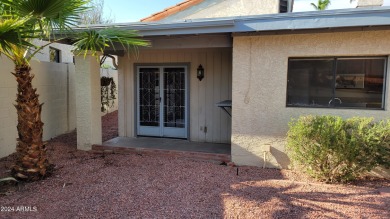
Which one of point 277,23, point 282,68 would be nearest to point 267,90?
point 282,68

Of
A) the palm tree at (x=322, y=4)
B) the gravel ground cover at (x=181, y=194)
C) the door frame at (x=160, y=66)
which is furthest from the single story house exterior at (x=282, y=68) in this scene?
the palm tree at (x=322, y=4)

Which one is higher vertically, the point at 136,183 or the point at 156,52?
the point at 156,52

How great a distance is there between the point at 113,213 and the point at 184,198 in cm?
109

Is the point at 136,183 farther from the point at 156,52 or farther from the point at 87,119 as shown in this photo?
the point at 156,52

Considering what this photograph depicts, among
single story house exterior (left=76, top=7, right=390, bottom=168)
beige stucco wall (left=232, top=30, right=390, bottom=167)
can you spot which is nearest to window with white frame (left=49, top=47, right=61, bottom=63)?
single story house exterior (left=76, top=7, right=390, bottom=168)

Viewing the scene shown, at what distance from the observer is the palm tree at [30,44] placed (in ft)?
13.6

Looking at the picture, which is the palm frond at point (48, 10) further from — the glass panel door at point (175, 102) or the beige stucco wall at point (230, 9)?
the beige stucco wall at point (230, 9)

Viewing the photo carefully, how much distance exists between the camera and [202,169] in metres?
5.82

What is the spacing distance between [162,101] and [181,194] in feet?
13.8

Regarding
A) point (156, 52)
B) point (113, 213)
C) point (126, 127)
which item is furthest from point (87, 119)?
point (113, 213)

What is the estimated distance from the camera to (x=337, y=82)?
18.6 feet

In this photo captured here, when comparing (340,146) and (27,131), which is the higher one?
(27,131)

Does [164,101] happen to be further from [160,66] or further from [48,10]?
[48,10]

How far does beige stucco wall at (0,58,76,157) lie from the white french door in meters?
2.57
